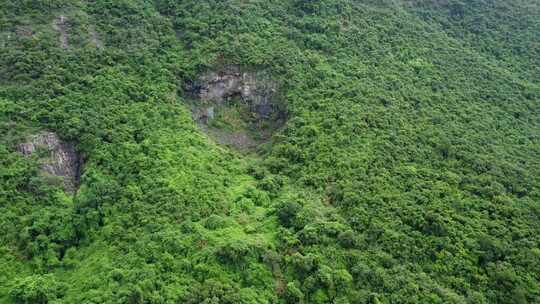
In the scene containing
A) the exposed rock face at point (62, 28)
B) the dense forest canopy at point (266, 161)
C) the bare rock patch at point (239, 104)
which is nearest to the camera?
the dense forest canopy at point (266, 161)

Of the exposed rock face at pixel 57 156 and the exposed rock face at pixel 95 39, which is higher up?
the exposed rock face at pixel 95 39

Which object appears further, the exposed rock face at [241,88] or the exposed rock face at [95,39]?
the exposed rock face at [241,88]

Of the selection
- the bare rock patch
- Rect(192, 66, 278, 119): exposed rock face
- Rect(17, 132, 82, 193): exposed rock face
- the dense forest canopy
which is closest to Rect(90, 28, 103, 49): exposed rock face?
the dense forest canopy

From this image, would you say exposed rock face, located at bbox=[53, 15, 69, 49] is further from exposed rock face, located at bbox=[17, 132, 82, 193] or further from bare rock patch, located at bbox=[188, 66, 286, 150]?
bare rock patch, located at bbox=[188, 66, 286, 150]

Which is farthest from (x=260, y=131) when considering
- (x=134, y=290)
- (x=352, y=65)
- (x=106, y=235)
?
(x=134, y=290)

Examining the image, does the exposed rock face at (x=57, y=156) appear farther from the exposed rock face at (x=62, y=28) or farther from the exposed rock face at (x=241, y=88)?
the exposed rock face at (x=241, y=88)

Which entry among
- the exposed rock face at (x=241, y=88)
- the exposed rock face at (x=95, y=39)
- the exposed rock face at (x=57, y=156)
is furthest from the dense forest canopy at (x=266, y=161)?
the exposed rock face at (x=241, y=88)

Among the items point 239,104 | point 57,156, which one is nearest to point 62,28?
point 57,156
